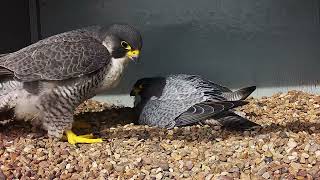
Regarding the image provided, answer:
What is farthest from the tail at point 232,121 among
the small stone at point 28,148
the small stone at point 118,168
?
the small stone at point 28,148

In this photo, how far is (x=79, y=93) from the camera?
11.1 feet

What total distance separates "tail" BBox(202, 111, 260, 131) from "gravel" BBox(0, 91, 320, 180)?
0.19ft

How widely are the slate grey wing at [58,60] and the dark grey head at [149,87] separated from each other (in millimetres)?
698

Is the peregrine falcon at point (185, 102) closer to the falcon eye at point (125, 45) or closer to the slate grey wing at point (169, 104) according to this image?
the slate grey wing at point (169, 104)

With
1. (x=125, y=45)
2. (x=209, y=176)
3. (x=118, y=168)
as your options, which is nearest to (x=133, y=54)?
(x=125, y=45)

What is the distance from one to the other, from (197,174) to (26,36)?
229 centimetres

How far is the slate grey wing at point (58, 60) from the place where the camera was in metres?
3.27

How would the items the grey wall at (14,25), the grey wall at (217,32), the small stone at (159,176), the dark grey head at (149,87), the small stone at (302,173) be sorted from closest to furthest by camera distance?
the small stone at (302,173) < the small stone at (159,176) < the dark grey head at (149,87) < the grey wall at (14,25) < the grey wall at (217,32)

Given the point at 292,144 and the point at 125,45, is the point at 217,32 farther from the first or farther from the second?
the point at 292,144

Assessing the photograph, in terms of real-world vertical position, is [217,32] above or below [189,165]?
above

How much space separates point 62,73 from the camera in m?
3.27

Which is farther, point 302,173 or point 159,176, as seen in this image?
point 159,176

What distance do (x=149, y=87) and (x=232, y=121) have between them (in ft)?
2.50

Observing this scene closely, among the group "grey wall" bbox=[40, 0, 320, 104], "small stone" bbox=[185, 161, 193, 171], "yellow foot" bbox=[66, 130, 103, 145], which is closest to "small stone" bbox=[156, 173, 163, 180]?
"small stone" bbox=[185, 161, 193, 171]
